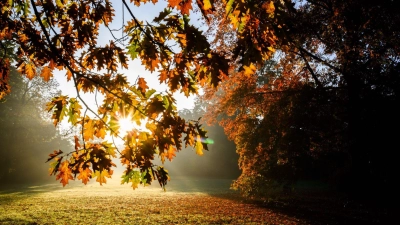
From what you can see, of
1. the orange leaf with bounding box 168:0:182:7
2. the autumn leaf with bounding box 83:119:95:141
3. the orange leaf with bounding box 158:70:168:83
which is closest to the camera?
the orange leaf with bounding box 168:0:182:7

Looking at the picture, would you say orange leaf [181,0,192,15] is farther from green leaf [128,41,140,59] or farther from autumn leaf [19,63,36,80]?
autumn leaf [19,63,36,80]

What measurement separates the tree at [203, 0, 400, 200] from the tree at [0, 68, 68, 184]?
29.3m

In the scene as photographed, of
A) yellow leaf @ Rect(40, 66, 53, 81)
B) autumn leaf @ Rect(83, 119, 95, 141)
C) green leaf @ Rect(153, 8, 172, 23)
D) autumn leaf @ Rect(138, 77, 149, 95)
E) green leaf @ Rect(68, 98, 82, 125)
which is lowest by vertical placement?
autumn leaf @ Rect(83, 119, 95, 141)

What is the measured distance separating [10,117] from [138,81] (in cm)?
3497

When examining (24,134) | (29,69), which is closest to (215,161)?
(24,134)

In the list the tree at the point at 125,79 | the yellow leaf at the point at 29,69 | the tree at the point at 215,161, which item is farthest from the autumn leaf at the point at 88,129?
the tree at the point at 215,161

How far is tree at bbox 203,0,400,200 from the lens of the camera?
845cm

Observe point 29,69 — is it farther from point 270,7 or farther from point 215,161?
point 215,161

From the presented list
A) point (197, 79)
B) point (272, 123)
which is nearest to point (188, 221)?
point (272, 123)

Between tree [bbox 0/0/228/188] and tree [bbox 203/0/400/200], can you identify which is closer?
tree [bbox 0/0/228/188]

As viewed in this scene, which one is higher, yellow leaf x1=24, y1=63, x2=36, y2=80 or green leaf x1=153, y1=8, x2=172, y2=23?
→ green leaf x1=153, y1=8, x2=172, y2=23

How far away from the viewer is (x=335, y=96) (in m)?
10.2

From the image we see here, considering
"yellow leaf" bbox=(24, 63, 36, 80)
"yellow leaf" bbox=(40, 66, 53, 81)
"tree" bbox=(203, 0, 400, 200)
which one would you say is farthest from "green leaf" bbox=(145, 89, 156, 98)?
"tree" bbox=(203, 0, 400, 200)

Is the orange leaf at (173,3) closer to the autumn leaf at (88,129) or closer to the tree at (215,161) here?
the autumn leaf at (88,129)
